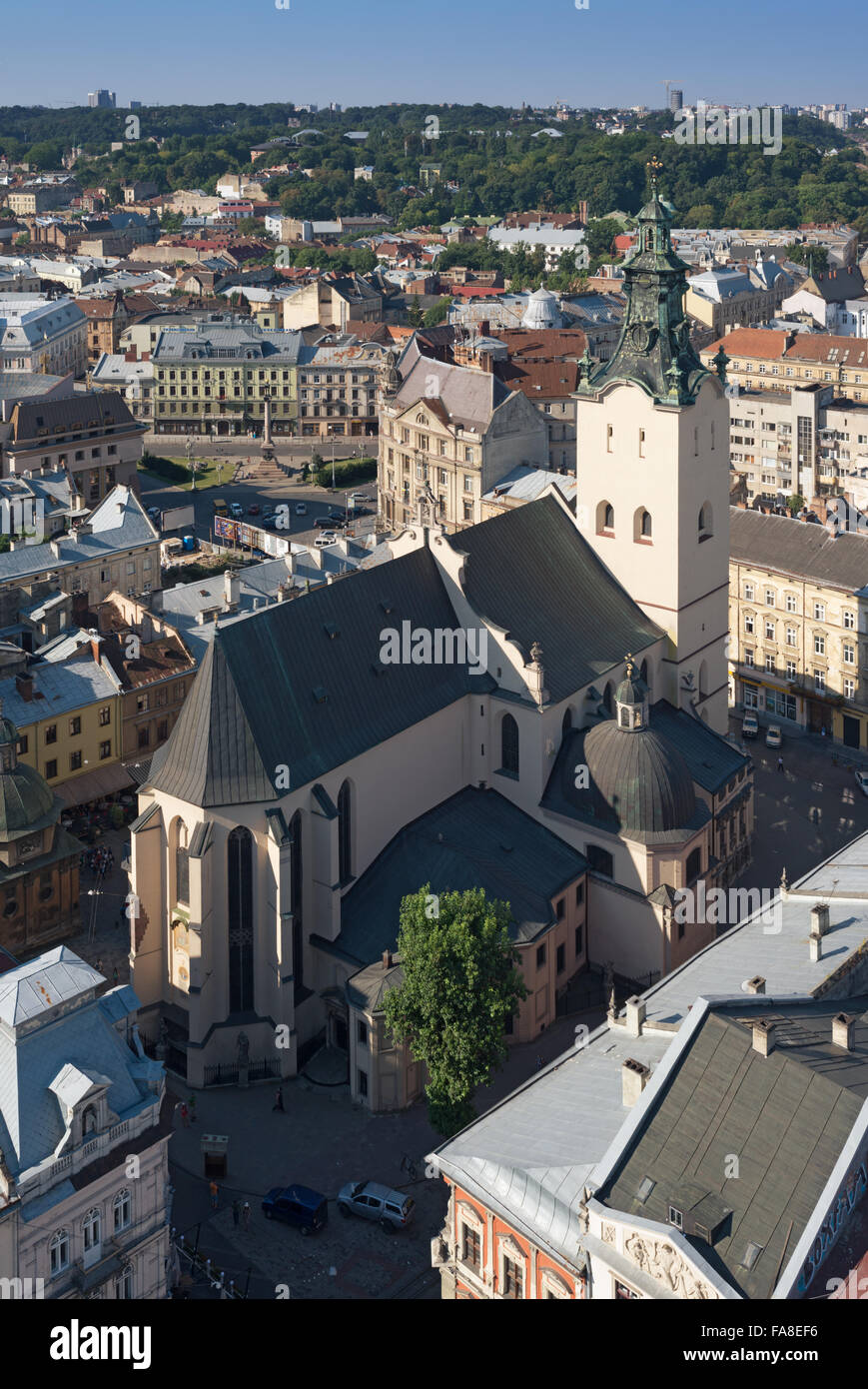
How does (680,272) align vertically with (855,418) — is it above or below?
above

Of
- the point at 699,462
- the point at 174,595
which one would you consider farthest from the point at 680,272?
the point at 174,595

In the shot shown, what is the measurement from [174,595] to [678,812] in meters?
35.2

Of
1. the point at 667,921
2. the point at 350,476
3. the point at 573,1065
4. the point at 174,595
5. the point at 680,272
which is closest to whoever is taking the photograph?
the point at 573,1065

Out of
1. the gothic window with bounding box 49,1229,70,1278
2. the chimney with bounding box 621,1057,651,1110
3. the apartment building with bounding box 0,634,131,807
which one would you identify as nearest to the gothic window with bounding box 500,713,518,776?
the apartment building with bounding box 0,634,131,807

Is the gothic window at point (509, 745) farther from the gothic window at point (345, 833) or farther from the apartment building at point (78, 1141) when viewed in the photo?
the apartment building at point (78, 1141)

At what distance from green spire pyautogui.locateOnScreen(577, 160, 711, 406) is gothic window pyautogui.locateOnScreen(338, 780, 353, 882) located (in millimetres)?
21040

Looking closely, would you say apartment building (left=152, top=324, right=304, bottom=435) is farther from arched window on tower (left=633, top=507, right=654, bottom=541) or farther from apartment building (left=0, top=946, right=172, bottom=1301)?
apartment building (left=0, top=946, right=172, bottom=1301)

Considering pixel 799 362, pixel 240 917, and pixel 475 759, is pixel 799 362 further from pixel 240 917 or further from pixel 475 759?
pixel 240 917

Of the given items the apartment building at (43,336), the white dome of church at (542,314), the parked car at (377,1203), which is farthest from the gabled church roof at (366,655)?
the white dome of church at (542,314)

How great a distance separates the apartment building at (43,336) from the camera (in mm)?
173625

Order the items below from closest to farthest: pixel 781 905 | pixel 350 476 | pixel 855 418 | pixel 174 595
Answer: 1. pixel 781 905
2. pixel 174 595
3. pixel 855 418
4. pixel 350 476

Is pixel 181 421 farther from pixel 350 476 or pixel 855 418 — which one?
pixel 855 418

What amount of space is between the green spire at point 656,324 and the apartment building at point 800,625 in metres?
20.8

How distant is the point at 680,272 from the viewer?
67.4m
